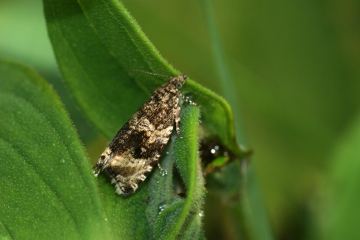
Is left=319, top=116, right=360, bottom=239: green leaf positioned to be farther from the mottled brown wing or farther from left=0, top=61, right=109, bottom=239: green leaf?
left=0, top=61, right=109, bottom=239: green leaf

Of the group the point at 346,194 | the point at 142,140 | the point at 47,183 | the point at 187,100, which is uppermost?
the point at 187,100

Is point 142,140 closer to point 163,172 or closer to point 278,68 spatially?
point 163,172

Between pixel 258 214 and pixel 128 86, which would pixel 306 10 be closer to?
pixel 258 214

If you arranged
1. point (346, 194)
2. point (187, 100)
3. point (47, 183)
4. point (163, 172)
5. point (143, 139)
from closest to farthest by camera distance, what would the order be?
1. point (47, 183)
2. point (163, 172)
3. point (187, 100)
4. point (143, 139)
5. point (346, 194)

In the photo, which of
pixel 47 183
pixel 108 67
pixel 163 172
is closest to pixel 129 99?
pixel 108 67

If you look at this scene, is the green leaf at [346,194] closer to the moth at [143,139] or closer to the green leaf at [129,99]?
the green leaf at [129,99]

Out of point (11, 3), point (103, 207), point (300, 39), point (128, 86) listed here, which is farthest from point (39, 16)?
point (103, 207)

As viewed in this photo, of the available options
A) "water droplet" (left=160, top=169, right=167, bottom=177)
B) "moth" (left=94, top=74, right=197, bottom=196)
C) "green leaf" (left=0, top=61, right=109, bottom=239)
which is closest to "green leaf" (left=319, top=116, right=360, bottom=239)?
"moth" (left=94, top=74, right=197, bottom=196)
